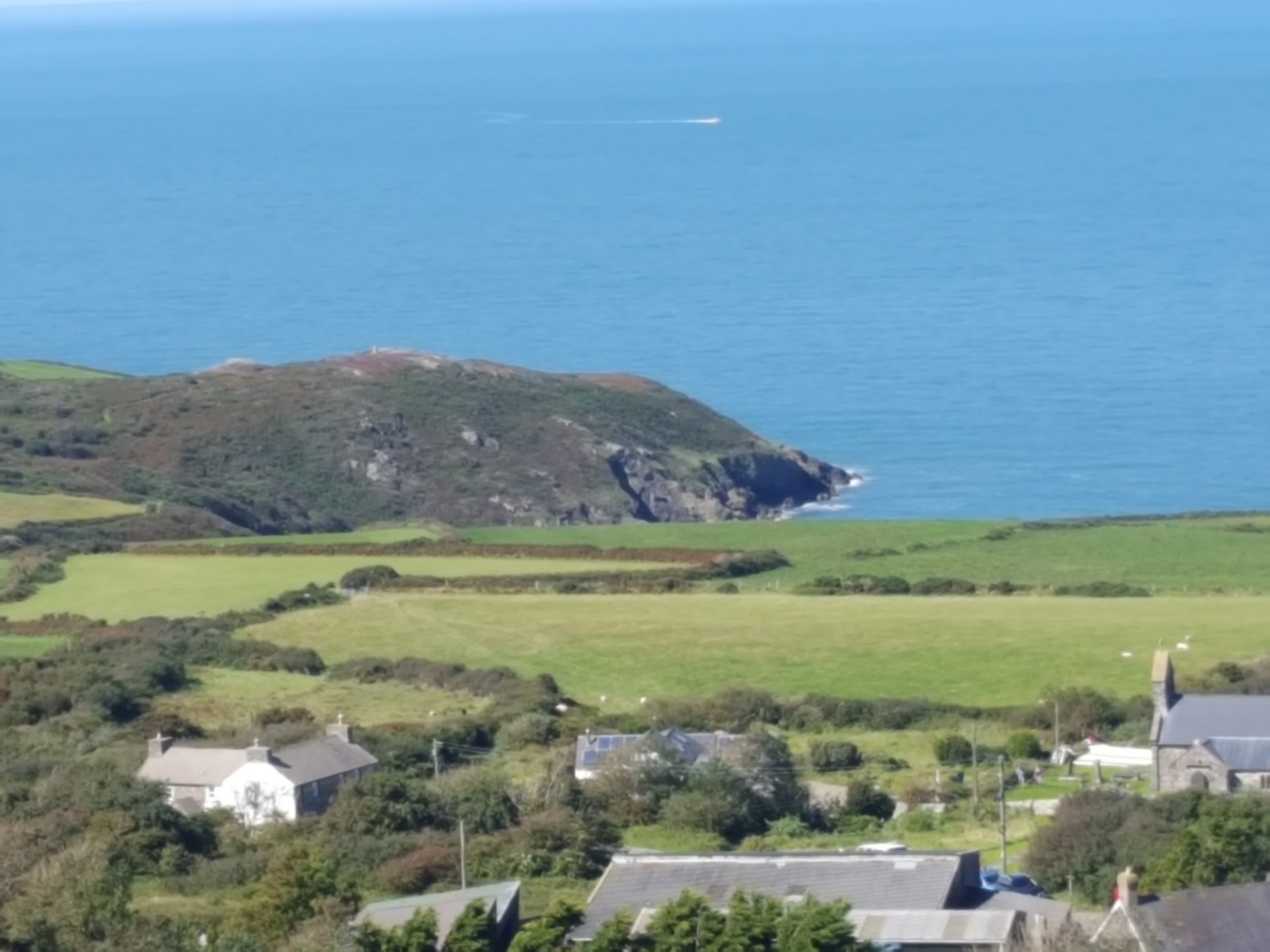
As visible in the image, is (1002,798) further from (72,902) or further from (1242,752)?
(72,902)

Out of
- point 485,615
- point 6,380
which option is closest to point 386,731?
point 485,615

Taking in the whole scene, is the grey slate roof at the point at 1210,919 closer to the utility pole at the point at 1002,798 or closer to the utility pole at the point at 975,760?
the utility pole at the point at 1002,798

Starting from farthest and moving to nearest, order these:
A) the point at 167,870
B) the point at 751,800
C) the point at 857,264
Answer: the point at 857,264 < the point at 751,800 < the point at 167,870

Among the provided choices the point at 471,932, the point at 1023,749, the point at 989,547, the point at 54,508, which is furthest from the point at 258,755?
the point at 54,508

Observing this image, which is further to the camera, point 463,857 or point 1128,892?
point 463,857

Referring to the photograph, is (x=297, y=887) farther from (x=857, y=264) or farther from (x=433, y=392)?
(x=857, y=264)

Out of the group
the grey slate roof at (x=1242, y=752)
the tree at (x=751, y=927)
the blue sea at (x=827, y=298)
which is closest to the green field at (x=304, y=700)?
the grey slate roof at (x=1242, y=752)
